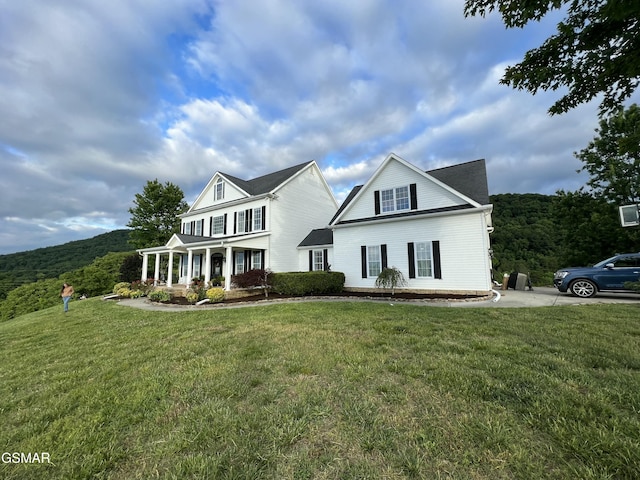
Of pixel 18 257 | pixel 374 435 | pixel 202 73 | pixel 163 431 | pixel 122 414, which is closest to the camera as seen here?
pixel 374 435

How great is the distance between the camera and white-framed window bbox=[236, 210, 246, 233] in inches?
752

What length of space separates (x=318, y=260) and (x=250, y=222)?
5.41m

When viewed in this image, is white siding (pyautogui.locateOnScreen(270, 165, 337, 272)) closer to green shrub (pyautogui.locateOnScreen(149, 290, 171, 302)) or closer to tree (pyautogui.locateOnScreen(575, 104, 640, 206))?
green shrub (pyautogui.locateOnScreen(149, 290, 171, 302))

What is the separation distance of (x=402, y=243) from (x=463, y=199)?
3.36 metres

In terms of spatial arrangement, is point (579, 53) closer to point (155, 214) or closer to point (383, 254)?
point (383, 254)

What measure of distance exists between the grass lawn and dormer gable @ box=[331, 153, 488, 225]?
26.7 ft

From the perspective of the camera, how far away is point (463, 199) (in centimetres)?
1216

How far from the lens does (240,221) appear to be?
63.4 ft

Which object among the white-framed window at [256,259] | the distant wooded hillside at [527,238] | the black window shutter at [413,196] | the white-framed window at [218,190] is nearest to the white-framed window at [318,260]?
the white-framed window at [256,259]

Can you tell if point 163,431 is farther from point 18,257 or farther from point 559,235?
point 18,257

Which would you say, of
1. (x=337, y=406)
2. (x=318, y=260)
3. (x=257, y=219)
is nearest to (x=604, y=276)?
(x=337, y=406)

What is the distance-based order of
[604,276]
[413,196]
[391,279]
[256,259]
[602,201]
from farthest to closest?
[602,201] < [256,259] < [413,196] < [391,279] < [604,276]

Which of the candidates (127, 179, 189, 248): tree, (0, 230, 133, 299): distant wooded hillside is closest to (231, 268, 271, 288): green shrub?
(127, 179, 189, 248): tree

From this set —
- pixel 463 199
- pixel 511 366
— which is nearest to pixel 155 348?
pixel 511 366
